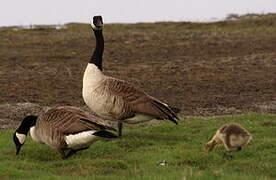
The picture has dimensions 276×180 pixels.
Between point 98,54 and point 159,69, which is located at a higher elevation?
point 98,54

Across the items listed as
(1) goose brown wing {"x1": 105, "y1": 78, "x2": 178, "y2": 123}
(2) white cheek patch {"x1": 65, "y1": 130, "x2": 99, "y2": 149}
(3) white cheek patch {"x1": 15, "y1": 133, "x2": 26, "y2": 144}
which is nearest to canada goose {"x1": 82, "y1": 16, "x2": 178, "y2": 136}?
(1) goose brown wing {"x1": 105, "y1": 78, "x2": 178, "y2": 123}

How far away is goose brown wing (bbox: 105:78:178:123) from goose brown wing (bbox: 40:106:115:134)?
5.70ft

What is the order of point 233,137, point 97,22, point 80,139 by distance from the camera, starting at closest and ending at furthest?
point 80,139
point 233,137
point 97,22

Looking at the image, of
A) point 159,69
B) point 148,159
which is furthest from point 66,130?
point 159,69

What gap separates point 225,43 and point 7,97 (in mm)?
17901

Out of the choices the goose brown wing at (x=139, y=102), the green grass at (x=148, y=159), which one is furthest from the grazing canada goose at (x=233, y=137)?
the goose brown wing at (x=139, y=102)

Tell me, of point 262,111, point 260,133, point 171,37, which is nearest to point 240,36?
point 171,37

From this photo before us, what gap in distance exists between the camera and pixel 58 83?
23141mm

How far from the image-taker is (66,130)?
1143 cm

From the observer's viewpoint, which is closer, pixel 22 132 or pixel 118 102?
pixel 22 132

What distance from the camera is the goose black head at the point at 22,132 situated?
12094mm

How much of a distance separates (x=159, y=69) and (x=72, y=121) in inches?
601

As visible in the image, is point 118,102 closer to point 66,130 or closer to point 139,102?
point 139,102

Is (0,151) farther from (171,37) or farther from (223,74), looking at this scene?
(171,37)
